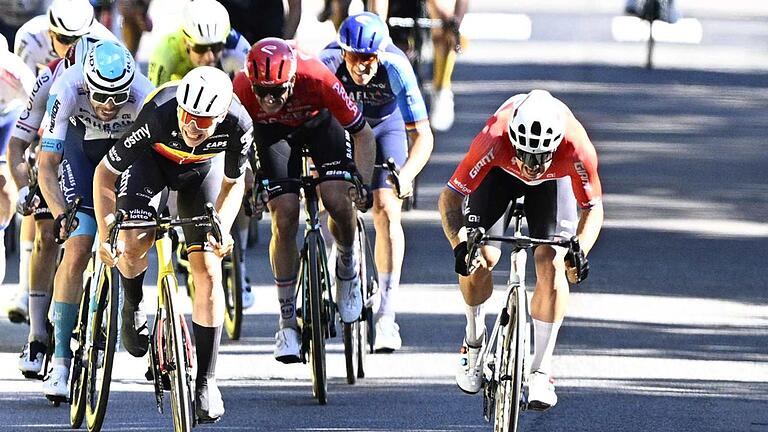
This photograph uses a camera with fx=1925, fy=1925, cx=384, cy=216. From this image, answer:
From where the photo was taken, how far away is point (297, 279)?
10.2 metres

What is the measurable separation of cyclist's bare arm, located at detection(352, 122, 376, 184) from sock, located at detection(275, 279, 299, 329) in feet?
2.31

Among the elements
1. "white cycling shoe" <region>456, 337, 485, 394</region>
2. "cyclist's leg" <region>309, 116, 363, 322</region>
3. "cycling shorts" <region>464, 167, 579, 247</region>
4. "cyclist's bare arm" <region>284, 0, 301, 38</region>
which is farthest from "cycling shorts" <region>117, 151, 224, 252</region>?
"cyclist's bare arm" <region>284, 0, 301, 38</region>

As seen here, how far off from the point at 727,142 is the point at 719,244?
6781 mm

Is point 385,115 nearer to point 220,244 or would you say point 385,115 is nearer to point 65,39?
point 65,39

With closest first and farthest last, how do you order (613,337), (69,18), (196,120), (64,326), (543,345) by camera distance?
(196,120), (543,345), (64,326), (69,18), (613,337)

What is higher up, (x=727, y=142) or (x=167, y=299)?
(x=167, y=299)

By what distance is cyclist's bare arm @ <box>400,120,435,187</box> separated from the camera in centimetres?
1083

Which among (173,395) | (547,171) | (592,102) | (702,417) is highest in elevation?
(547,171)

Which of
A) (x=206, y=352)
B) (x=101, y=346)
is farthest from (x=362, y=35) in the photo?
(x=206, y=352)

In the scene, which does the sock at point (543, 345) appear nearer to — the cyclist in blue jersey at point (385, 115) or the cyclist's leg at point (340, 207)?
the cyclist's leg at point (340, 207)

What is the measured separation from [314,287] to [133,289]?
3.68ft

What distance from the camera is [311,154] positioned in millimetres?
10406

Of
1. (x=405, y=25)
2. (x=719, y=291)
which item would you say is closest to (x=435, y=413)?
(x=719, y=291)

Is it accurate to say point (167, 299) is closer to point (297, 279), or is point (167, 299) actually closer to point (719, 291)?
point (297, 279)
